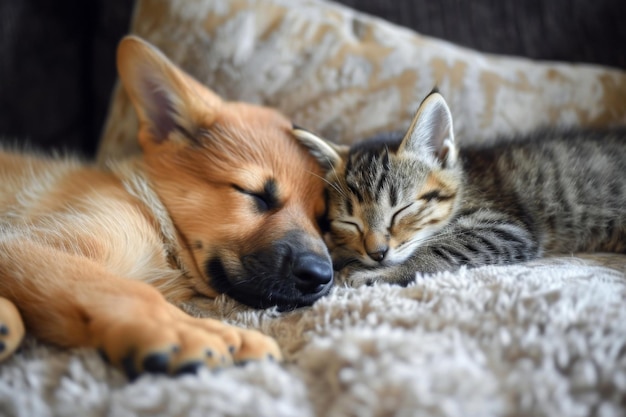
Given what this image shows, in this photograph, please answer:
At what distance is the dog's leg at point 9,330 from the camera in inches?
33.8

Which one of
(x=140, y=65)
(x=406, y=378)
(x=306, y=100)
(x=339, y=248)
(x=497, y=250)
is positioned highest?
(x=140, y=65)

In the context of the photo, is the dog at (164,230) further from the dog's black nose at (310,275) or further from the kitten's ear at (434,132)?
the kitten's ear at (434,132)

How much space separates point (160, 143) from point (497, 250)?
1.04m

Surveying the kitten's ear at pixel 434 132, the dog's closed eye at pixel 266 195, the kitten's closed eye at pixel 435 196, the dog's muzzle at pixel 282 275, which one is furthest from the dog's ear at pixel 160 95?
the kitten's closed eye at pixel 435 196

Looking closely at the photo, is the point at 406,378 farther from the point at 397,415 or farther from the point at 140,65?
the point at 140,65

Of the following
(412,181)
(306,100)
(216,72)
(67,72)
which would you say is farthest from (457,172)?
(67,72)

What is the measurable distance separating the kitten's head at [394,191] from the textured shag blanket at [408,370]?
1.67 feet

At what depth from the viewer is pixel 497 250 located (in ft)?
4.42

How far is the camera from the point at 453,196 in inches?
60.2

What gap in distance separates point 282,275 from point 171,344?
402mm

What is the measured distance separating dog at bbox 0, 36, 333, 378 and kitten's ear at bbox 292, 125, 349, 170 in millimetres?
29

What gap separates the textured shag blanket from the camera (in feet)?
2.36

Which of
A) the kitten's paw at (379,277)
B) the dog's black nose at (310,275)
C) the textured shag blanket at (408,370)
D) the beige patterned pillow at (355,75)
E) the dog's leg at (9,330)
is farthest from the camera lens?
the beige patterned pillow at (355,75)

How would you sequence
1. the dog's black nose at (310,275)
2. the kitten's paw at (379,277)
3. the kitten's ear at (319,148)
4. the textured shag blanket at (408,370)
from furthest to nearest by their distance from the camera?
the kitten's ear at (319,148)
the kitten's paw at (379,277)
the dog's black nose at (310,275)
the textured shag blanket at (408,370)
